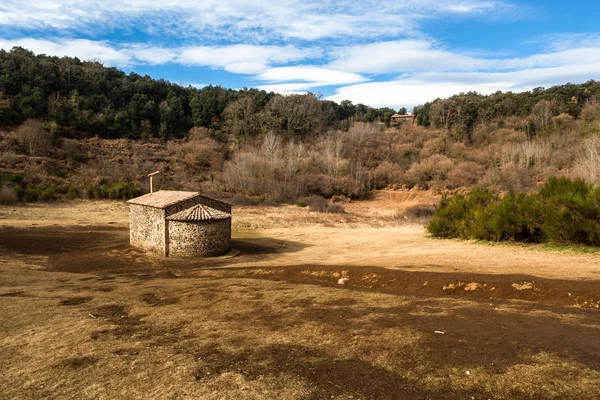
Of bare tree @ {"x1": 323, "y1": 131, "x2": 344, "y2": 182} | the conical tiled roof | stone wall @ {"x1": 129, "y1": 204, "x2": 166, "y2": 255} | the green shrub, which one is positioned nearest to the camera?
the conical tiled roof

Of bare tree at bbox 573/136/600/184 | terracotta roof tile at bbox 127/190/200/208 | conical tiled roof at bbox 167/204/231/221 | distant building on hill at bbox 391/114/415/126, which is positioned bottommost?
conical tiled roof at bbox 167/204/231/221

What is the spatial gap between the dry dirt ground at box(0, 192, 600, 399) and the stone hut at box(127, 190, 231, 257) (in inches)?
88.0

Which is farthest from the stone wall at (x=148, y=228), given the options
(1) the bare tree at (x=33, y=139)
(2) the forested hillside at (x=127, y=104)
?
(2) the forested hillside at (x=127, y=104)

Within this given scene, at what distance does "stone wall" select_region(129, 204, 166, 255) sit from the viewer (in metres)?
21.6

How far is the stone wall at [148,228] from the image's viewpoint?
21609 mm

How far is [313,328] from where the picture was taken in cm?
864

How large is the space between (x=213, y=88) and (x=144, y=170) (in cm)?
4015

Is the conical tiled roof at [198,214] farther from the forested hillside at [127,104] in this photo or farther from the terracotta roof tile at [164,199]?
the forested hillside at [127,104]

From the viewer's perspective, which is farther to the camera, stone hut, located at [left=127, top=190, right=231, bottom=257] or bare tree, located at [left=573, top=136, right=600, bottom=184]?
bare tree, located at [left=573, top=136, right=600, bottom=184]

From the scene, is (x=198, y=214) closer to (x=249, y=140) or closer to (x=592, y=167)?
(x=592, y=167)

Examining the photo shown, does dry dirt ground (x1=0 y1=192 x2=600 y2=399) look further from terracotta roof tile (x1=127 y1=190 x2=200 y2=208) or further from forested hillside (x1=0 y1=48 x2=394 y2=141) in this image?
forested hillside (x1=0 y1=48 x2=394 y2=141)

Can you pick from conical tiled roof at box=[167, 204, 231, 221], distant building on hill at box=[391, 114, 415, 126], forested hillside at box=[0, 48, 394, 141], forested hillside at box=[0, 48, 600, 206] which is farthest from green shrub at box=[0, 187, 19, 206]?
distant building on hill at box=[391, 114, 415, 126]

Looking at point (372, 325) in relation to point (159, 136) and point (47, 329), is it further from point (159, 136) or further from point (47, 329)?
point (159, 136)

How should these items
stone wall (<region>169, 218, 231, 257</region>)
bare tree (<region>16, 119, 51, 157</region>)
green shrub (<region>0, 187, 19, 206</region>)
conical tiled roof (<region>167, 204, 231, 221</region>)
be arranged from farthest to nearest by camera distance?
bare tree (<region>16, 119, 51, 157</region>) → green shrub (<region>0, 187, 19, 206</region>) → stone wall (<region>169, 218, 231, 257</region>) → conical tiled roof (<region>167, 204, 231, 221</region>)
